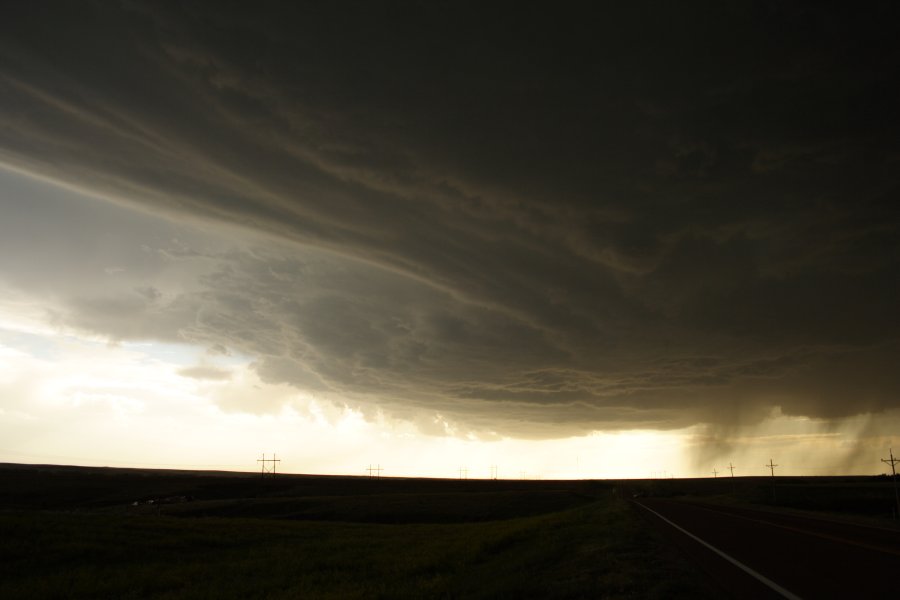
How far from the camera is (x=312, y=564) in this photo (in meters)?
27.4

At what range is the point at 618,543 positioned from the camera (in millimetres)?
22719

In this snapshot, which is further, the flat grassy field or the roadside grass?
the flat grassy field

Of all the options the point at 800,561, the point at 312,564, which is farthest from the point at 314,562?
the point at 800,561

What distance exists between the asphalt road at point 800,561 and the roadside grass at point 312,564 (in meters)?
1.34

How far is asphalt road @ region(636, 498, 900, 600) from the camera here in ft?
43.2

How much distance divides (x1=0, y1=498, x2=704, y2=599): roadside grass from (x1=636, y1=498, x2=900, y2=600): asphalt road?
134 cm

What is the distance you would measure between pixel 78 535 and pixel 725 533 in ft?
117

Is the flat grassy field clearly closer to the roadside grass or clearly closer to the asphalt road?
the roadside grass

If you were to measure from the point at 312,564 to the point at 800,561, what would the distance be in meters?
20.2

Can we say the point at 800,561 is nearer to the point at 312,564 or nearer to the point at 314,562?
the point at 312,564

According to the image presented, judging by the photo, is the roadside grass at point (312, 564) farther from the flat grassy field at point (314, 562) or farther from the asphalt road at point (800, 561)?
the asphalt road at point (800, 561)

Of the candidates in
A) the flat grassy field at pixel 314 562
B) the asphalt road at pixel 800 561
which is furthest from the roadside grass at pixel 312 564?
the asphalt road at pixel 800 561

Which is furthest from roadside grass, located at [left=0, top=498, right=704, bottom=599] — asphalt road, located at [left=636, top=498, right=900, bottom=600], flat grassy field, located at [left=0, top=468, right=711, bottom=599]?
asphalt road, located at [left=636, top=498, right=900, bottom=600]

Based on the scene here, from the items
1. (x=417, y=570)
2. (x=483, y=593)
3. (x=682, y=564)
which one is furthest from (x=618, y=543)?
(x=483, y=593)
